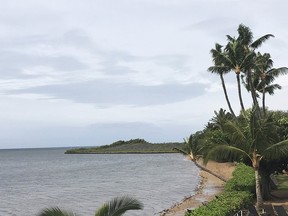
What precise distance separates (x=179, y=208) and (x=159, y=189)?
13.6 m

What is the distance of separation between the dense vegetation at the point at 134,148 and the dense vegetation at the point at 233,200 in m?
130

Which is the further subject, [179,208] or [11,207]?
[11,207]

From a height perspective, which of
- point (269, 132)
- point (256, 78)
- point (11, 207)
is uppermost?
point (256, 78)

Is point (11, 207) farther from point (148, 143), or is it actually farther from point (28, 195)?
point (148, 143)

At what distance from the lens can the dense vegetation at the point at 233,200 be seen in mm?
17016

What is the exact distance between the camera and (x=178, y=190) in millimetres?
43812

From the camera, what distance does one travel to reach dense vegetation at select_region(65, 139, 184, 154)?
163 m

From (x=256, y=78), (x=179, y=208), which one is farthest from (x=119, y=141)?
(x=179, y=208)

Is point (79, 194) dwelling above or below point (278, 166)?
below

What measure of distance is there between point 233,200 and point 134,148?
15339 centimetres

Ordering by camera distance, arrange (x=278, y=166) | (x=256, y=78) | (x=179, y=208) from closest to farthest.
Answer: (x=278, y=166)
(x=179, y=208)
(x=256, y=78)

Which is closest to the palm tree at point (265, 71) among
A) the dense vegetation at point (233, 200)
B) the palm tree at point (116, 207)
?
the dense vegetation at point (233, 200)

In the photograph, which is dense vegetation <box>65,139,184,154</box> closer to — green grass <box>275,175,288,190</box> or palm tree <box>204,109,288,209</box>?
green grass <box>275,175,288,190</box>

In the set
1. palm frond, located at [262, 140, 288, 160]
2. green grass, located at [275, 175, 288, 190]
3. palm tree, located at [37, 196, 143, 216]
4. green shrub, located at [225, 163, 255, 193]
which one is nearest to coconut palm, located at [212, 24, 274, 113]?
green grass, located at [275, 175, 288, 190]
